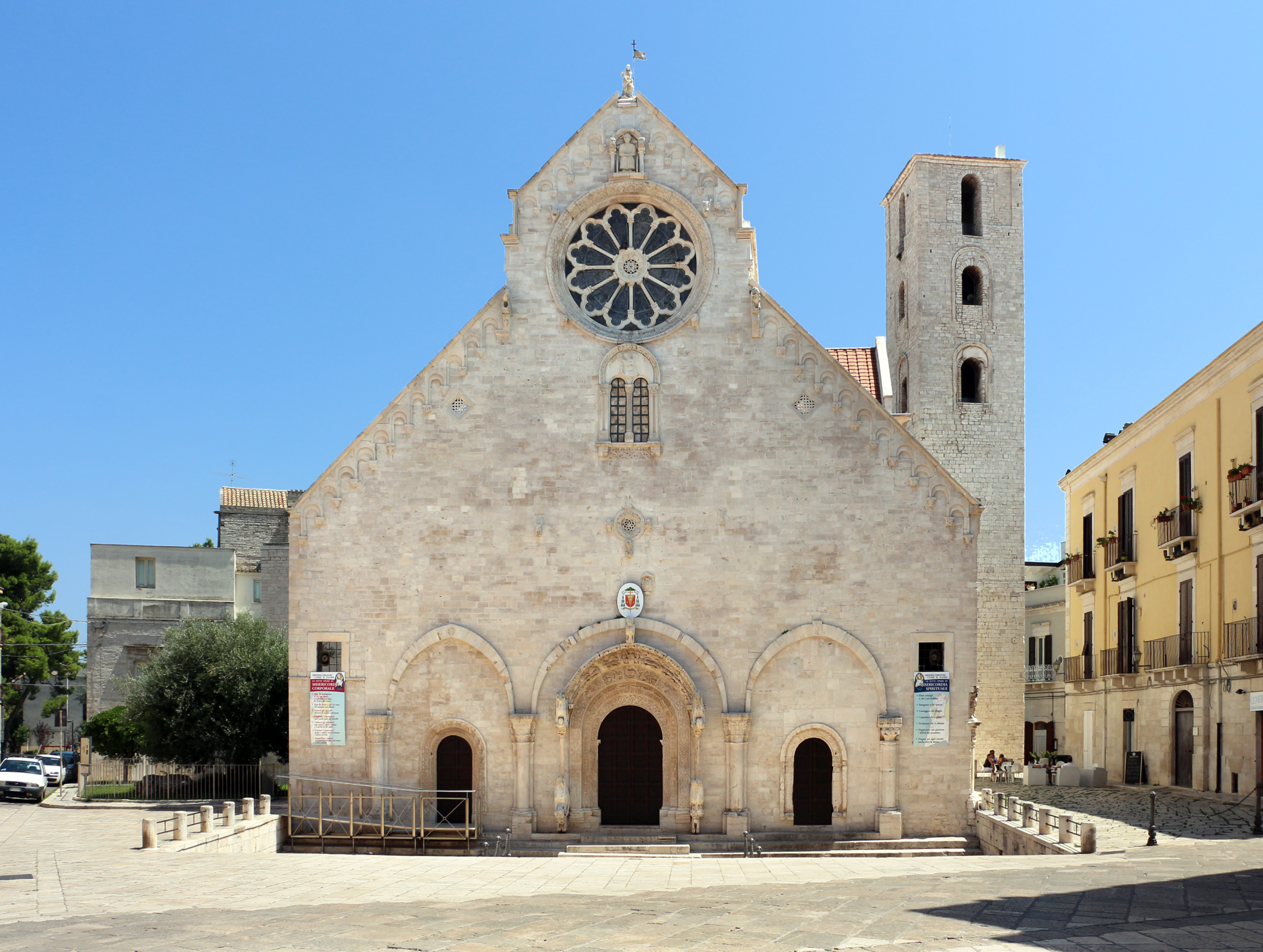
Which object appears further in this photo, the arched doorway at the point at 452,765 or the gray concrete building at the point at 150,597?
the gray concrete building at the point at 150,597

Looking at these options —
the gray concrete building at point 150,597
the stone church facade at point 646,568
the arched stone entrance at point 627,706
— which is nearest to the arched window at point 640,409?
the stone church facade at point 646,568

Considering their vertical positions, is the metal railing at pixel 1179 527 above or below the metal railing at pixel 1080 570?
above

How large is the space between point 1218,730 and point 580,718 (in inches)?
608

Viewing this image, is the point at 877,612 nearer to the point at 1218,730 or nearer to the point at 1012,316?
the point at 1218,730

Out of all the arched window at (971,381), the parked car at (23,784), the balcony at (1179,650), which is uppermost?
the arched window at (971,381)

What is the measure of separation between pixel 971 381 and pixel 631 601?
1805cm

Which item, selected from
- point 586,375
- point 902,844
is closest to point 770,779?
point 902,844

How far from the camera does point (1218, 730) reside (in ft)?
99.2

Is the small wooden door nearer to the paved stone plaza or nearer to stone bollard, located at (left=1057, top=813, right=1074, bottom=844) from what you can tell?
the paved stone plaza

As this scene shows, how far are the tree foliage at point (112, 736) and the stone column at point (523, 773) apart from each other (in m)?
19.8

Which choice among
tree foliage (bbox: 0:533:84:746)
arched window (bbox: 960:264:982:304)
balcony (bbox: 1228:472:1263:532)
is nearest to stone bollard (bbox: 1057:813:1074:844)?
balcony (bbox: 1228:472:1263:532)

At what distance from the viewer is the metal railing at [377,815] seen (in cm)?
2766

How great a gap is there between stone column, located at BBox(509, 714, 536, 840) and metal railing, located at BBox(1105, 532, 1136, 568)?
19.4 metres

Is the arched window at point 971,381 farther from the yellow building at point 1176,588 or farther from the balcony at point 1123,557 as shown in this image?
the balcony at point 1123,557
